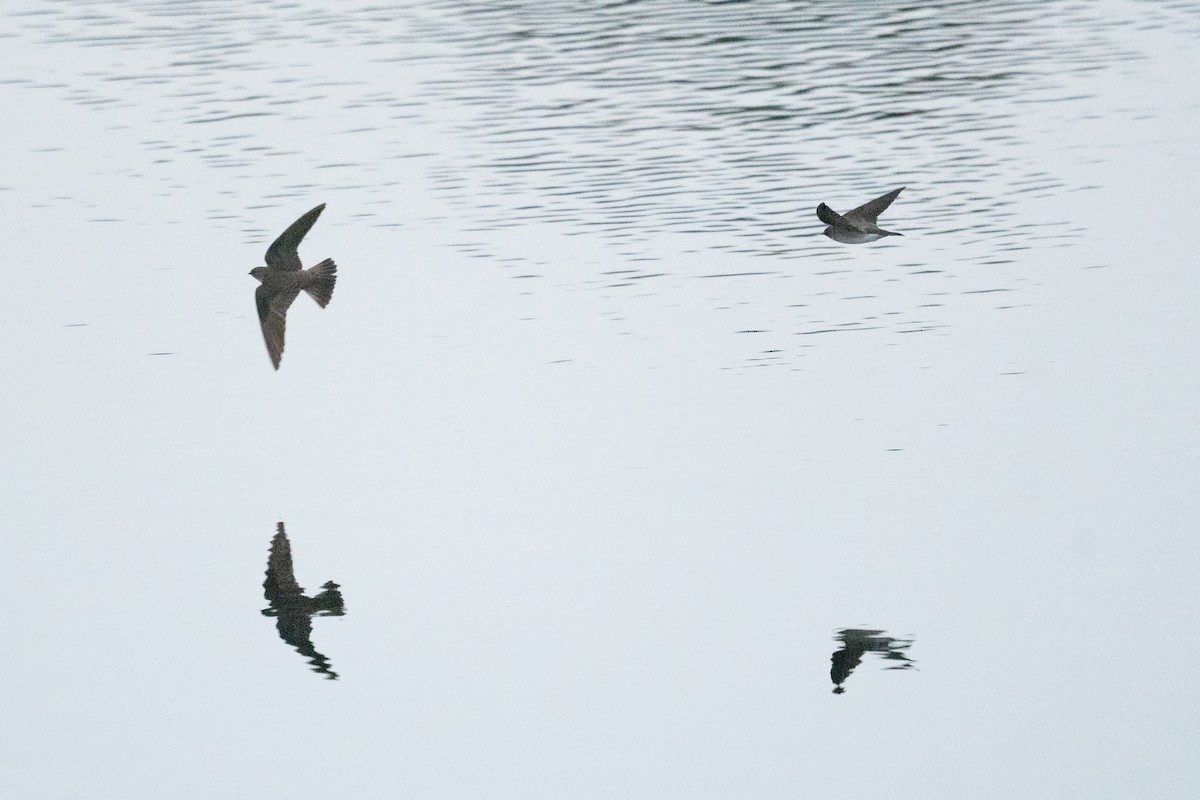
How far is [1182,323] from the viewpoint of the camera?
1127 centimetres

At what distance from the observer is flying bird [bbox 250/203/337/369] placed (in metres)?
10.3

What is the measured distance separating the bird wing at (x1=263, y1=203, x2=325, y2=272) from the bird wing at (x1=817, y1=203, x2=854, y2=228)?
275 centimetres

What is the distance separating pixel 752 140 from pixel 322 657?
34.5 ft

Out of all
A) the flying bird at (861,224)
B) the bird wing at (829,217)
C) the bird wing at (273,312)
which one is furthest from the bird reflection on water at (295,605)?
the flying bird at (861,224)

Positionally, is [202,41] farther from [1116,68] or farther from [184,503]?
[184,503]

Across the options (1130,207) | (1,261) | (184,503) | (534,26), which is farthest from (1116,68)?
(184,503)

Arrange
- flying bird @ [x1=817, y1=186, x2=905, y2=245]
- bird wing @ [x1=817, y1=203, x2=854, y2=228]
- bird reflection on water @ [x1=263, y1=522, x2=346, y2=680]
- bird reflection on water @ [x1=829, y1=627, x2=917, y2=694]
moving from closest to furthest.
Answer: bird reflection on water @ [x1=829, y1=627, x2=917, y2=694] → bird reflection on water @ [x1=263, y1=522, x2=346, y2=680] → bird wing @ [x1=817, y1=203, x2=854, y2=228] → flying bird @ [x1=817, y1=186, x2=905, y2=245]

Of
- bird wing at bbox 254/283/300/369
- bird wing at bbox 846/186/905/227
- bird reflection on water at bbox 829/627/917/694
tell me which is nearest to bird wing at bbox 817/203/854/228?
bird wing at bbox 846/186/905/227

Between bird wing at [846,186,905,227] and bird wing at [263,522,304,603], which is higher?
bird wing at [846,186,905,227]

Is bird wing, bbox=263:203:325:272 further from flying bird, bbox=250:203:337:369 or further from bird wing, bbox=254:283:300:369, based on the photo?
bird wing, bbox=254:283:300:369

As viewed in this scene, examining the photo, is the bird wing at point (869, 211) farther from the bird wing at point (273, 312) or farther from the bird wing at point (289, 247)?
the bird wing at point (273, 312)

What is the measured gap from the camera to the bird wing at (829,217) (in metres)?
10.4

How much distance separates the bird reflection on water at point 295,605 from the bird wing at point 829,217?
362 centimetres

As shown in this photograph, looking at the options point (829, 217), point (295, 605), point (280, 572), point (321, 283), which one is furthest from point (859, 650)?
point (321, 283)
